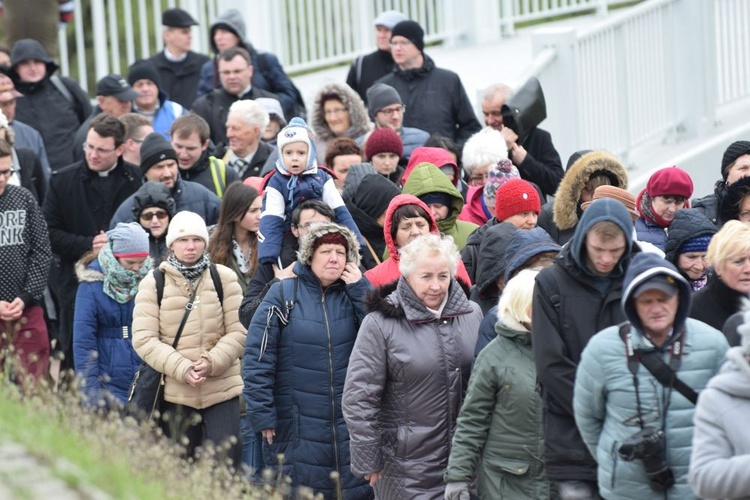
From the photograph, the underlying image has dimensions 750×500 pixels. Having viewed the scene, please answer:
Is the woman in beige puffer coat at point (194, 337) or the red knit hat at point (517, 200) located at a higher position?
the red knit hat at point (517, 200)

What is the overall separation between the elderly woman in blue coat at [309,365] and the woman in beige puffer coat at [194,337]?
2.67 feet

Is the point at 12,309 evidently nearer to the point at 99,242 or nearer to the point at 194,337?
the point at 99,242

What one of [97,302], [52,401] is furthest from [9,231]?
[52,401]

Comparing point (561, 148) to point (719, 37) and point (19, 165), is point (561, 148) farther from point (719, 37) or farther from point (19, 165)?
point (19, 165)

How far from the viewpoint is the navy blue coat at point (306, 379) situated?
8.94 m

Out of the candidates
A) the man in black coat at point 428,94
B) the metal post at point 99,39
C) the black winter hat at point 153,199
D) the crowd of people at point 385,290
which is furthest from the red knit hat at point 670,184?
the metal post at point 99,39

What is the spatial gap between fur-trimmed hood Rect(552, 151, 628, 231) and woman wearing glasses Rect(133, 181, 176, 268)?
8.70ft

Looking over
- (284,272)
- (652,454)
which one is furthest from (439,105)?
(652,454)

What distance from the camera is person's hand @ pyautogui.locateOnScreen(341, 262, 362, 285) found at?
9031 millimetres

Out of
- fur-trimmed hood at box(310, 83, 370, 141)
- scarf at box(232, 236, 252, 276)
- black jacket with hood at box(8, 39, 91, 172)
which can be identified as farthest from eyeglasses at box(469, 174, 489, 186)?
black jacket with hood at box(8, 39, 91, 172)

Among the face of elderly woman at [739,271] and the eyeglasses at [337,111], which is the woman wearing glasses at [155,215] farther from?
the face of elderly woman at [739,271]

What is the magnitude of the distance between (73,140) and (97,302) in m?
4.27

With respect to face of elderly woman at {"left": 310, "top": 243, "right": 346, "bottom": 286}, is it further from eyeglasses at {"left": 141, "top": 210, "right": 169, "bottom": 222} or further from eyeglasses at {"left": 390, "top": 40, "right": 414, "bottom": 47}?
eyeglasses at {"left": 390, "top": 40, "right": 414, "bottom": 47}

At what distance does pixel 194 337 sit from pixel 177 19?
20.6ft
